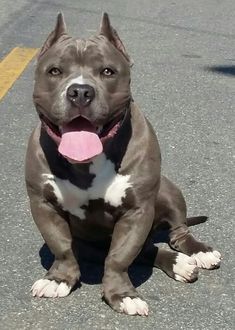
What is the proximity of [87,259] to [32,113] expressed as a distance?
2.53m

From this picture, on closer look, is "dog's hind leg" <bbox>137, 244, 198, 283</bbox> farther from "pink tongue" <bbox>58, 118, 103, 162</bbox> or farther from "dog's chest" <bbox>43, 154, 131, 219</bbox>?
"pink tongue" <bbox>58, 118, 103, 162</bbox>

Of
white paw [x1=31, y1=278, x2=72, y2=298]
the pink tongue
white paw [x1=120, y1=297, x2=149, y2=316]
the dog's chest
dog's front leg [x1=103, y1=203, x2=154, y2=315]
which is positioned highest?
the pink tongue

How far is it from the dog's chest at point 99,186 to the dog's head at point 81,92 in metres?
0.20

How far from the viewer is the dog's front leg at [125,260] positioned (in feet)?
12.1

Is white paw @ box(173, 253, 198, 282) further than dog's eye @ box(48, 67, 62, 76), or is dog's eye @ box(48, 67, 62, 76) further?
white paw @ box(173, 253, 198, 282)

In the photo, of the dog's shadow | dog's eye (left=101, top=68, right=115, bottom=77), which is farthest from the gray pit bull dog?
the dog's shadow

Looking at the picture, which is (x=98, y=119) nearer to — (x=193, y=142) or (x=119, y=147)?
(x=119, y=147)

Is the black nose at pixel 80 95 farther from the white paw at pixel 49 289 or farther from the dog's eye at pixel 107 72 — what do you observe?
the white paw at pixel 49 289

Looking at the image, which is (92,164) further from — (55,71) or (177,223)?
(177,223)

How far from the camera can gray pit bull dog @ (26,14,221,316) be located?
346cm

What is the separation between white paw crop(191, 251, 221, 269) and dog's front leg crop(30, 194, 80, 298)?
0.64 metres

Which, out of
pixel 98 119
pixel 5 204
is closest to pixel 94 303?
pixel 98 119

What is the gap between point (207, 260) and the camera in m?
4.11

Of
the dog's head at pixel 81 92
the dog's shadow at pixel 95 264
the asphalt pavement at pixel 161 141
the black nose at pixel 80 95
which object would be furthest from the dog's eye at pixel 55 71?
the asphalt pavement at pixel 161 141
